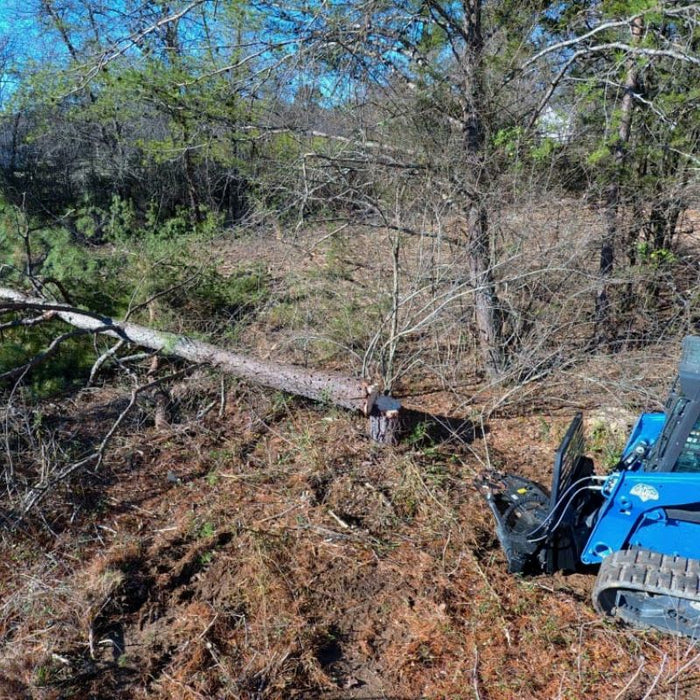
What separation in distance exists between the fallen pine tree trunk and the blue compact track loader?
164 cm

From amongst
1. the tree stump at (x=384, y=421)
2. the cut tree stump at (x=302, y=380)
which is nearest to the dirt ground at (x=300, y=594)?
the tree stump at (x=384, y=421)

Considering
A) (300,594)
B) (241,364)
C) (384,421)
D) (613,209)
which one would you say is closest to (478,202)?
(613,209)

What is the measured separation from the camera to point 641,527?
10.8 feet

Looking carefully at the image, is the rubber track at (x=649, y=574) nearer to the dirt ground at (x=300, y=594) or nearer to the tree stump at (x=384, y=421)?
the dirt ground at (x=300, y=594)

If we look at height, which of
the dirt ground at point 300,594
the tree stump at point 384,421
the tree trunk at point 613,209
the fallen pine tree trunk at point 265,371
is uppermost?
the tree trunk at point 613,209

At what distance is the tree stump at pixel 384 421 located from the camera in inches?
204

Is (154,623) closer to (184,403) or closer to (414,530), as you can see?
(414,530)

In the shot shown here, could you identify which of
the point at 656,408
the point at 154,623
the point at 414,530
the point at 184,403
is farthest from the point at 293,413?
the point at 656,408

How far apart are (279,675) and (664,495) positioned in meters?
A: 2.32

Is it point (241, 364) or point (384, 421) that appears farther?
point (241, 364)

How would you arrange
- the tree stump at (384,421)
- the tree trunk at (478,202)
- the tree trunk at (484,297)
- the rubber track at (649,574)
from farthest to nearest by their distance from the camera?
the tree trunk at (484,297)
the tree trunk at (478,202)
the tree stump at (384,421)
the rubber track at (649,574)

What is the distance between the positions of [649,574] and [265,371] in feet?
12.4

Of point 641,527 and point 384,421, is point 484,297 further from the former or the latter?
point 641,527

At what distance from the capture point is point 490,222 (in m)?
6.16
